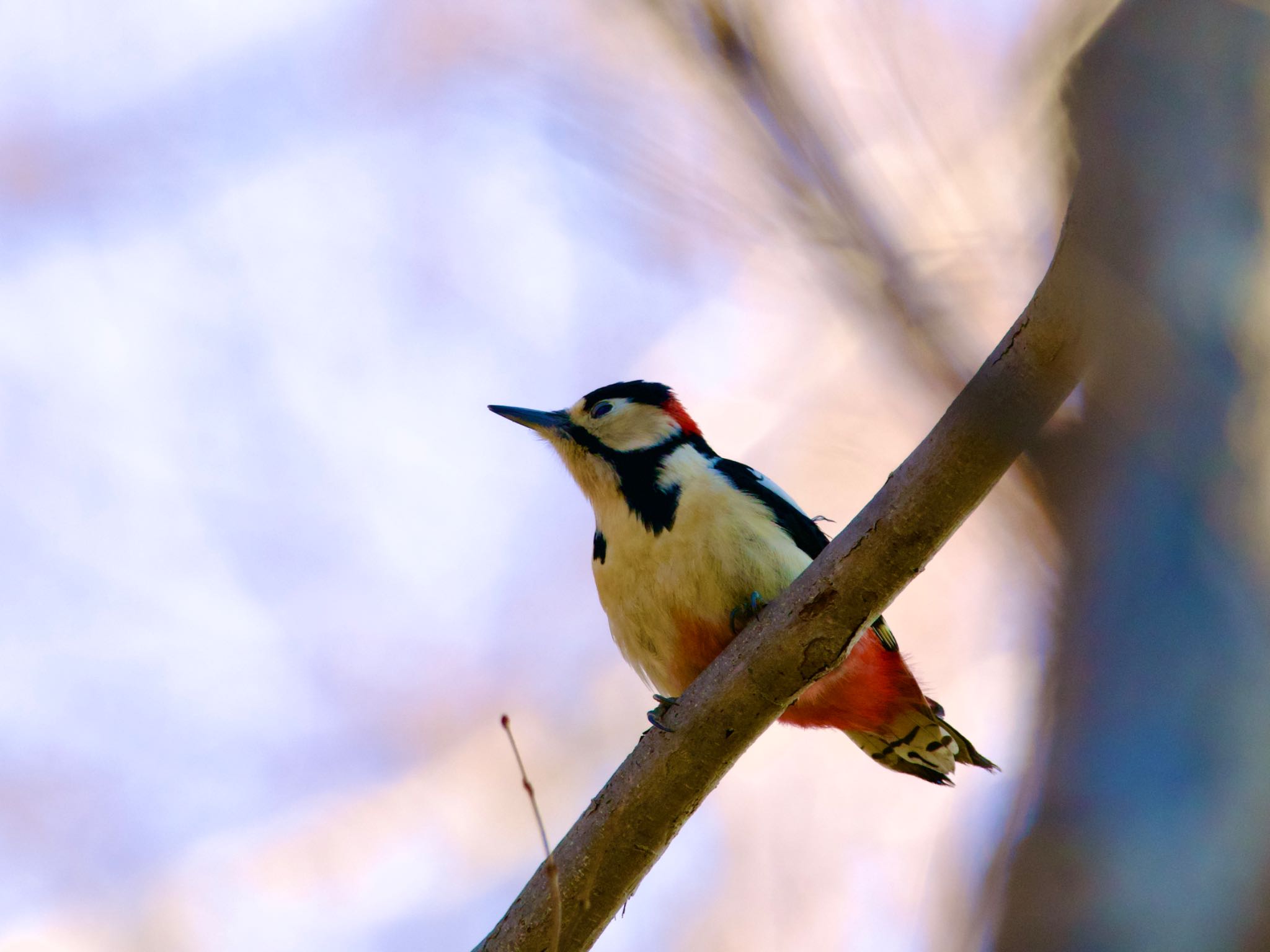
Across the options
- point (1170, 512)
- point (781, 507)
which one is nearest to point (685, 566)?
point (781, 507)

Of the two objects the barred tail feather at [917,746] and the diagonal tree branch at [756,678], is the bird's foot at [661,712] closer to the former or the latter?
the diagonal tree branch at [756,678]

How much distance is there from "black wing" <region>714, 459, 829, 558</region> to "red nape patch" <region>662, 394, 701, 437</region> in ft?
1.62

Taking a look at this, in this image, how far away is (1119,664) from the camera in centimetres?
181

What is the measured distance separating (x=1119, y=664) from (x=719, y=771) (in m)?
1.78

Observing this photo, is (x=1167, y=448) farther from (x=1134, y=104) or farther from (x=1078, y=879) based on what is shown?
(x=1078, y=879)

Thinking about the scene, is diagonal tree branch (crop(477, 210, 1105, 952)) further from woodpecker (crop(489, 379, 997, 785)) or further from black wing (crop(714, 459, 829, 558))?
black wing (crop(714, 459, 829, 558))

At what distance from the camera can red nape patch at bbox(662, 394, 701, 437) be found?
5.16 meters

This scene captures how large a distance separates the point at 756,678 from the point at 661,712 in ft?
1.71

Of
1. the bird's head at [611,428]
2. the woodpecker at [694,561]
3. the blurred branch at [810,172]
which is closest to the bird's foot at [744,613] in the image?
the woodpecker at [694,561]

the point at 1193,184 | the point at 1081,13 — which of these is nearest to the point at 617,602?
the point at 1081,13

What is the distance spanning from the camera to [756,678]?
333 cm

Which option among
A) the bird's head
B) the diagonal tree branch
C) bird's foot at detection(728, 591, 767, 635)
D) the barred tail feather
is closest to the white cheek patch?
the bird's head

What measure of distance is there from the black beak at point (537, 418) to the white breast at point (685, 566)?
735mm

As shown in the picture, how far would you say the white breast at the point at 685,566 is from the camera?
13.5 ft
